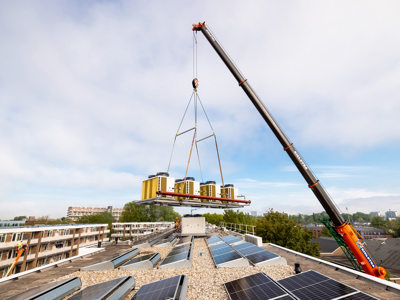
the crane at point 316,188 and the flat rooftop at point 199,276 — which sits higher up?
the crane at point 316,188

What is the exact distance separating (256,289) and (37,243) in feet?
184

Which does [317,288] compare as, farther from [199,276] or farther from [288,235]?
[288,235]

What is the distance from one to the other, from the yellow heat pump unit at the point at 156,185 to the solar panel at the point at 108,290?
44.5 ft

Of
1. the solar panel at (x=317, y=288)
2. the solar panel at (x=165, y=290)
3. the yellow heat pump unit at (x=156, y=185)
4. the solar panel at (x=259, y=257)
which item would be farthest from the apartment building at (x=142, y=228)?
the solar panel at (x=317, y=288)

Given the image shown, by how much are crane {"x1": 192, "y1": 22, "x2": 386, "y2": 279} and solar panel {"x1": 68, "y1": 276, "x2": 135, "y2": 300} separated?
14340 millimetres

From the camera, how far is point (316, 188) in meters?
14.8

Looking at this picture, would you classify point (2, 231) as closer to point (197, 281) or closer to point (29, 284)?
point (29, 284)

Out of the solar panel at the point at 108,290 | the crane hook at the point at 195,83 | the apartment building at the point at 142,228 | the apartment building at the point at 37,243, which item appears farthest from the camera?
the apartment building at the point at 142,228

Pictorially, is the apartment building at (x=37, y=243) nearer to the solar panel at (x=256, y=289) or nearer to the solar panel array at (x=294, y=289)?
the solar panel at (x=256, y=289)

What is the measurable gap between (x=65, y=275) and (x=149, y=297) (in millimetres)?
7854

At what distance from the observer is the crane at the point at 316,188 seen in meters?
13.0

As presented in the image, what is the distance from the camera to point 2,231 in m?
29.9

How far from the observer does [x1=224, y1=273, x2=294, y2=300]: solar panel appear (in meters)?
6.20

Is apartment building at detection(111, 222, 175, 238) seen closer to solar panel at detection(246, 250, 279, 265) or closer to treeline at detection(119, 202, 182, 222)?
treeline at detection(119, 202, 182, 222)
